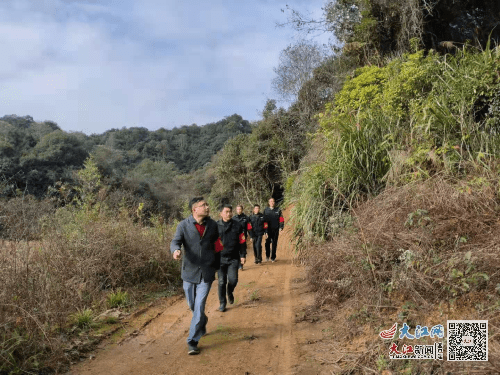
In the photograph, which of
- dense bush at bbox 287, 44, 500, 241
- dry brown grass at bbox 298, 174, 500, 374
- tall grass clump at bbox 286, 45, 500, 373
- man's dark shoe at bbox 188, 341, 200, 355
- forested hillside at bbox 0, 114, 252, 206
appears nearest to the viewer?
dry brown grass at bbox 298, 174, 500, 374

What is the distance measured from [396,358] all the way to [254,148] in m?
20.1

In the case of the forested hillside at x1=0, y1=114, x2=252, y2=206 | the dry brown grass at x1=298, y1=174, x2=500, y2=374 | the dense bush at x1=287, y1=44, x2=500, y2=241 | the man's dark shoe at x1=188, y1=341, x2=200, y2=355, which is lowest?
the man's dark shoe at x1=188, y1=341, x2=200, y2=355

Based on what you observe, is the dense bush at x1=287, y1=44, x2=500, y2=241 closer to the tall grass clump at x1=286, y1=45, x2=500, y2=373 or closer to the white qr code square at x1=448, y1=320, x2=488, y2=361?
the tall grass clump at x1=286, y1=45, x2=500, y2=373

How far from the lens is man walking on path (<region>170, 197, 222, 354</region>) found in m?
5.18

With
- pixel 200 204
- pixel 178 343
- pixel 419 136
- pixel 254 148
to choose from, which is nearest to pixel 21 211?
pixel 200 204

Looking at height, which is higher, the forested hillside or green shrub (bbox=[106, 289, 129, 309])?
the forested hillside

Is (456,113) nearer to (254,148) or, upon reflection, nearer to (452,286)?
(452,286)

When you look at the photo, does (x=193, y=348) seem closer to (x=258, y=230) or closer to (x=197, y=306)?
(x=197, y=306)

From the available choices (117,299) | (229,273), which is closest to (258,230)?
(229,273)

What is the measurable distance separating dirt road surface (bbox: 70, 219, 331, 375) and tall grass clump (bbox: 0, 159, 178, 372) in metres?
0.67

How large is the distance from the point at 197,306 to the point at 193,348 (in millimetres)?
543

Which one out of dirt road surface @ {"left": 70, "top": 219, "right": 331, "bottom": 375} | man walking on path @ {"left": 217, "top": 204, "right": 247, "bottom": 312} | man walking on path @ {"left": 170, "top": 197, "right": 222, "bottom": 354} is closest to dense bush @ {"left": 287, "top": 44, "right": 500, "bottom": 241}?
man walking on path @ {"left": 217, "top": 204, "right": 247, "bottom": 312}

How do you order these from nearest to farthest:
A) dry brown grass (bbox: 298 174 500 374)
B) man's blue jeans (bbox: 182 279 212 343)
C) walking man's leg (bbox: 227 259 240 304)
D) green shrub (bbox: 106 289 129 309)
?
1. dry brown grass (bbox: 298 174 500 374)
2. man's blue jeans (bbox: 182 279 212 343)
3. green shrub (bbox: 106 289 129 309)
4. walking man's leg (bbox: 227 259 240 304)

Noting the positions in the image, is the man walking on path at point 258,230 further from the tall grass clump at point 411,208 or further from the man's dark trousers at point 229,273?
the man's dark trousers at point 229,273
